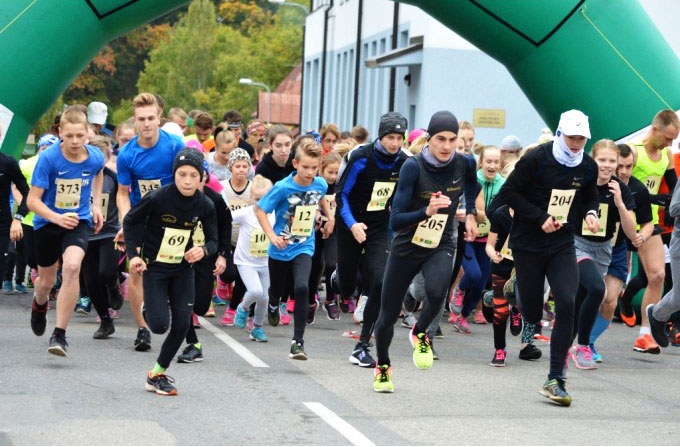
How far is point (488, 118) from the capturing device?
98.0ft

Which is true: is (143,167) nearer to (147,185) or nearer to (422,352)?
(147,185)

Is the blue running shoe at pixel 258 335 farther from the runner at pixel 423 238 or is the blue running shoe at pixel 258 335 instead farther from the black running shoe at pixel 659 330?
the black running shoe at pixel 659 330

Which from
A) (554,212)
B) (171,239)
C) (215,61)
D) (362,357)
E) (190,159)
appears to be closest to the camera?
(190,159)

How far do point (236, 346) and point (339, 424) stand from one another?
3.60 meters

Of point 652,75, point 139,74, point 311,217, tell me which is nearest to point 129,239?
point 311,217

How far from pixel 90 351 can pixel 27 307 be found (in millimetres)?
3516

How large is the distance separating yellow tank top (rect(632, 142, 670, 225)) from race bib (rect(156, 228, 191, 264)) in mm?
5058

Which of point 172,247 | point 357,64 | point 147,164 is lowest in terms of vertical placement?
point 172,247

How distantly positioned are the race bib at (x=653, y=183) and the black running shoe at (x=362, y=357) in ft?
11.5

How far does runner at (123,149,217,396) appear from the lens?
29.8 feet

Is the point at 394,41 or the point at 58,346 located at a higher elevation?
the point at 394,41

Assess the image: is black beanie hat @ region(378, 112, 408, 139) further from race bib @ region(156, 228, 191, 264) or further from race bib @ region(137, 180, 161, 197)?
race bib @ region(156, 228, 191, 264)

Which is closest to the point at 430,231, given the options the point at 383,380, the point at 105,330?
the point at 383,380

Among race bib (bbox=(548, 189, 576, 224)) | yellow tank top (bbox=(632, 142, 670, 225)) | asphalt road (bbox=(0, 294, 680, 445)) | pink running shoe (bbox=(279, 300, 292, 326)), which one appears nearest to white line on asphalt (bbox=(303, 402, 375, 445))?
asphalt road (bbox=(0, 294, 680, 445))
